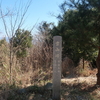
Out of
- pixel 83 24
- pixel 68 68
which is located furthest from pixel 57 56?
pixel 68 68

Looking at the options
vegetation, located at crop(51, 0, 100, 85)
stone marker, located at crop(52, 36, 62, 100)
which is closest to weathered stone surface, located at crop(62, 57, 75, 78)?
vegetation, located at crop(51, 0, 100, 85)

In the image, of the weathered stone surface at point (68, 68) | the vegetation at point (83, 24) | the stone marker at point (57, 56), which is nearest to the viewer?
the stone marker at point (57, 56)

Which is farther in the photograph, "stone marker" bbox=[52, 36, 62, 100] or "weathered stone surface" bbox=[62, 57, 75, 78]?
"weathered stone surface" bbox=[62, 57, 75, 78]

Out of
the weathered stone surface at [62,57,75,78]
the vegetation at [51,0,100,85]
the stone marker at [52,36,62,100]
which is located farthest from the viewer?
the weathered stone surface at [62,57,75,78]

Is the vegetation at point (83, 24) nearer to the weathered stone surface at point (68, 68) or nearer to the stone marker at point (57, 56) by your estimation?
the stone marker at point (57, 56)

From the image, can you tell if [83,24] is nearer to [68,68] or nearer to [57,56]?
[57,56]

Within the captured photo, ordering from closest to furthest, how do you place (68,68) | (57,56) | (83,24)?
(57,56) → (83,24) → (68,68)

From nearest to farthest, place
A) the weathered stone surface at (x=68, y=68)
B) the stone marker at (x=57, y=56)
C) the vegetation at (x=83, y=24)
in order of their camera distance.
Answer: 1. the stone marker at (x=57, y=56)
2. the vegetation at (x=83, y=24)
3. the weathered stone surface at (x=68, y=68)

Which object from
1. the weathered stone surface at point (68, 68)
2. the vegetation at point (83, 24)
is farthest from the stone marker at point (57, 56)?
the weathered stone surface at point (68, 68)

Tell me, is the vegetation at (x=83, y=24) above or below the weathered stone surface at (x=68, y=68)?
above

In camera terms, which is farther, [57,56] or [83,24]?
[83,24]

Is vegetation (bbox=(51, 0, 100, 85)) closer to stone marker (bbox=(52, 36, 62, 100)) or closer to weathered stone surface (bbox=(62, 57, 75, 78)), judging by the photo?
stone marker (bbox=(52, 36, 62, 100))

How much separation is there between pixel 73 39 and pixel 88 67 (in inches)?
193

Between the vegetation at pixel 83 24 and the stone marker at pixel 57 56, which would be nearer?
the stone marker at pixel 57 56
